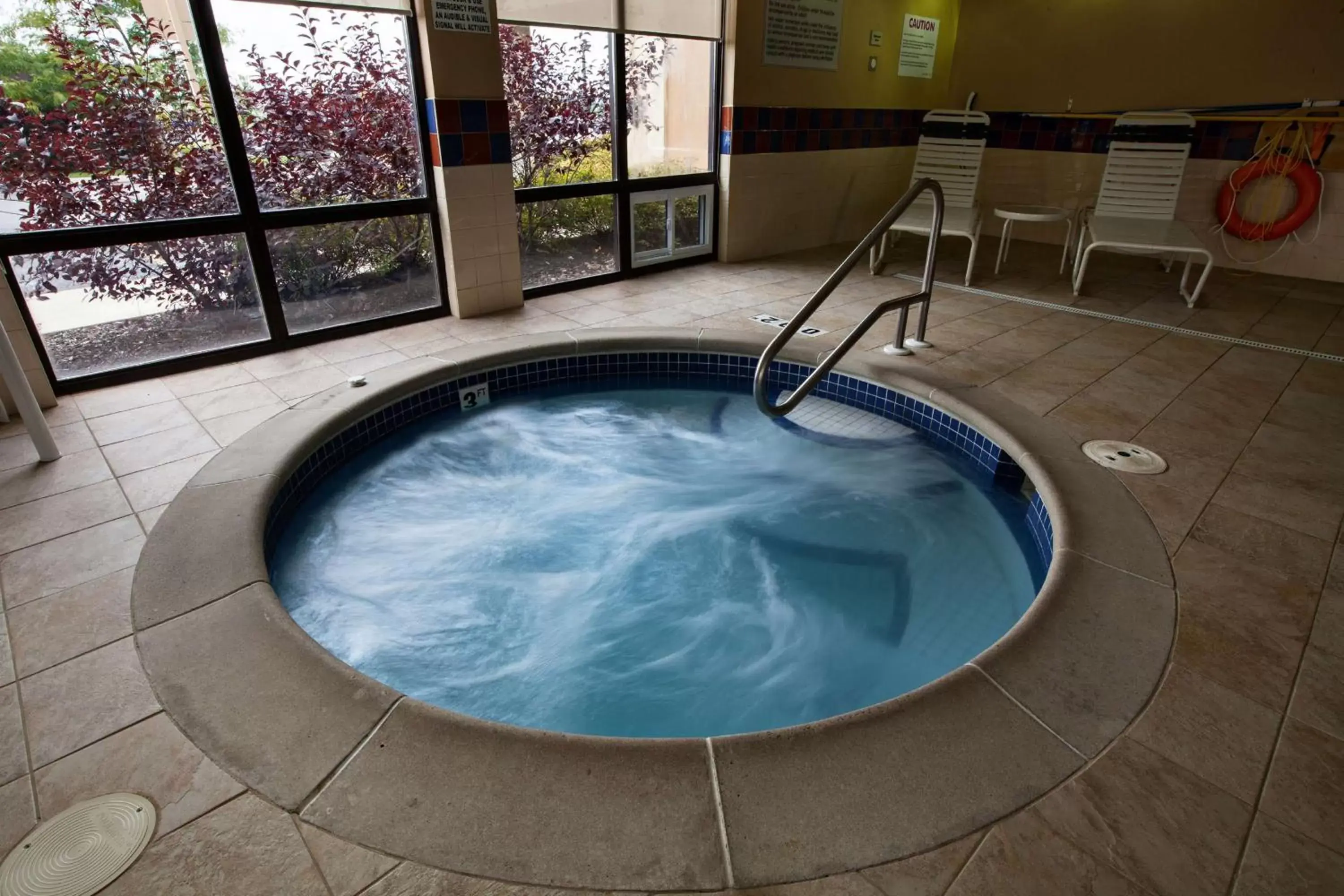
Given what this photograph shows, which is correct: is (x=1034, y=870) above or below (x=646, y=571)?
above

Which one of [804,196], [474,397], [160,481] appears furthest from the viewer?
[804,196]

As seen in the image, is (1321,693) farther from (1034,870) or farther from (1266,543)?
(1034,870)

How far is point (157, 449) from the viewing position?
2.49m

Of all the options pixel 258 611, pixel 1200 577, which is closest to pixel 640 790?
pixel 258 611

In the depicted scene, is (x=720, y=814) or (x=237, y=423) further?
(x=237, y=423)

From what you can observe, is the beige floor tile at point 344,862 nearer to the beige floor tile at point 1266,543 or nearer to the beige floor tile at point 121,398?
the beige floor tile at point 1266,543

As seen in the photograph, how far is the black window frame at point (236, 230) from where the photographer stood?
2.80m

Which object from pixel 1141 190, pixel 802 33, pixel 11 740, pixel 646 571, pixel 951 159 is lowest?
pixel 646 571

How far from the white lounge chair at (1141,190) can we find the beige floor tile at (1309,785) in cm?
359

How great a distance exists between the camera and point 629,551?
2580 mm

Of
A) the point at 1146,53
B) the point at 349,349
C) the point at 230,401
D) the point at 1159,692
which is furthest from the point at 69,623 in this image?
the point at 1146,53

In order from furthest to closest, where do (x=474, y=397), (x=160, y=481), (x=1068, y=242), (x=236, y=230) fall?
(x=1068, y=242) → (x=474, y=397) → (x=236, y=230) → (x=160, y=481)

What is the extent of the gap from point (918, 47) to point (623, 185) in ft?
10.1

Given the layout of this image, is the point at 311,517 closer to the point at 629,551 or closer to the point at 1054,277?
the point at 629,551
